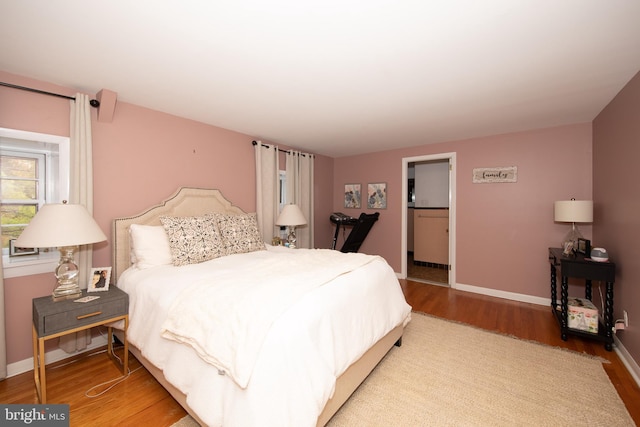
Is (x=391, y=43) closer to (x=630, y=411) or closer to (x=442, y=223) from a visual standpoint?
(x=630, y=411)

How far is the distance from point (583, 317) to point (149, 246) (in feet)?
13.5

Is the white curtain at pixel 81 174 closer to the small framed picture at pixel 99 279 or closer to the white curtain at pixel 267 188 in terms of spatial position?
the small framed picture at pixel 99 279

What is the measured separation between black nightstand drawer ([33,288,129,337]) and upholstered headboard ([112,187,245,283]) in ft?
1.71

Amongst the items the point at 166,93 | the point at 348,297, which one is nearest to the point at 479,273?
the point at 348,297

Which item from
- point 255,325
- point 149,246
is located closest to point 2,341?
point 149,246

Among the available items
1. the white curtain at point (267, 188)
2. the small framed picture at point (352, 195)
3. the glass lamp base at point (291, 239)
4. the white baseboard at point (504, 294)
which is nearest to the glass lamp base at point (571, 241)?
the white baseboard at point (504, 294)

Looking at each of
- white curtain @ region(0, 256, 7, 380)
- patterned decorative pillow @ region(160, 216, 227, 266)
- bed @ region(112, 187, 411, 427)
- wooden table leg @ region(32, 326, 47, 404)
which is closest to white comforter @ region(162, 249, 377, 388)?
bed @ region(112, 187, 411, 427)

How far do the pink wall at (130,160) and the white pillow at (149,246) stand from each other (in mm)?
353

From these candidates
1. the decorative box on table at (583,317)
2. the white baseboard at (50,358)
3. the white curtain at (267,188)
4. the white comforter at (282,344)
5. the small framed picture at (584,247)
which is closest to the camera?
the white comforter at (282,344)

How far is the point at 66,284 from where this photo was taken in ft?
6.46

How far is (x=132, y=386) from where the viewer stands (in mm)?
1917

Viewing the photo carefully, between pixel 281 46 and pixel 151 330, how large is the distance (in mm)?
2083

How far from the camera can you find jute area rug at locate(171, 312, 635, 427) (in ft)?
5.30

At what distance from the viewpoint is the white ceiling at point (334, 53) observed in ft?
4.56
